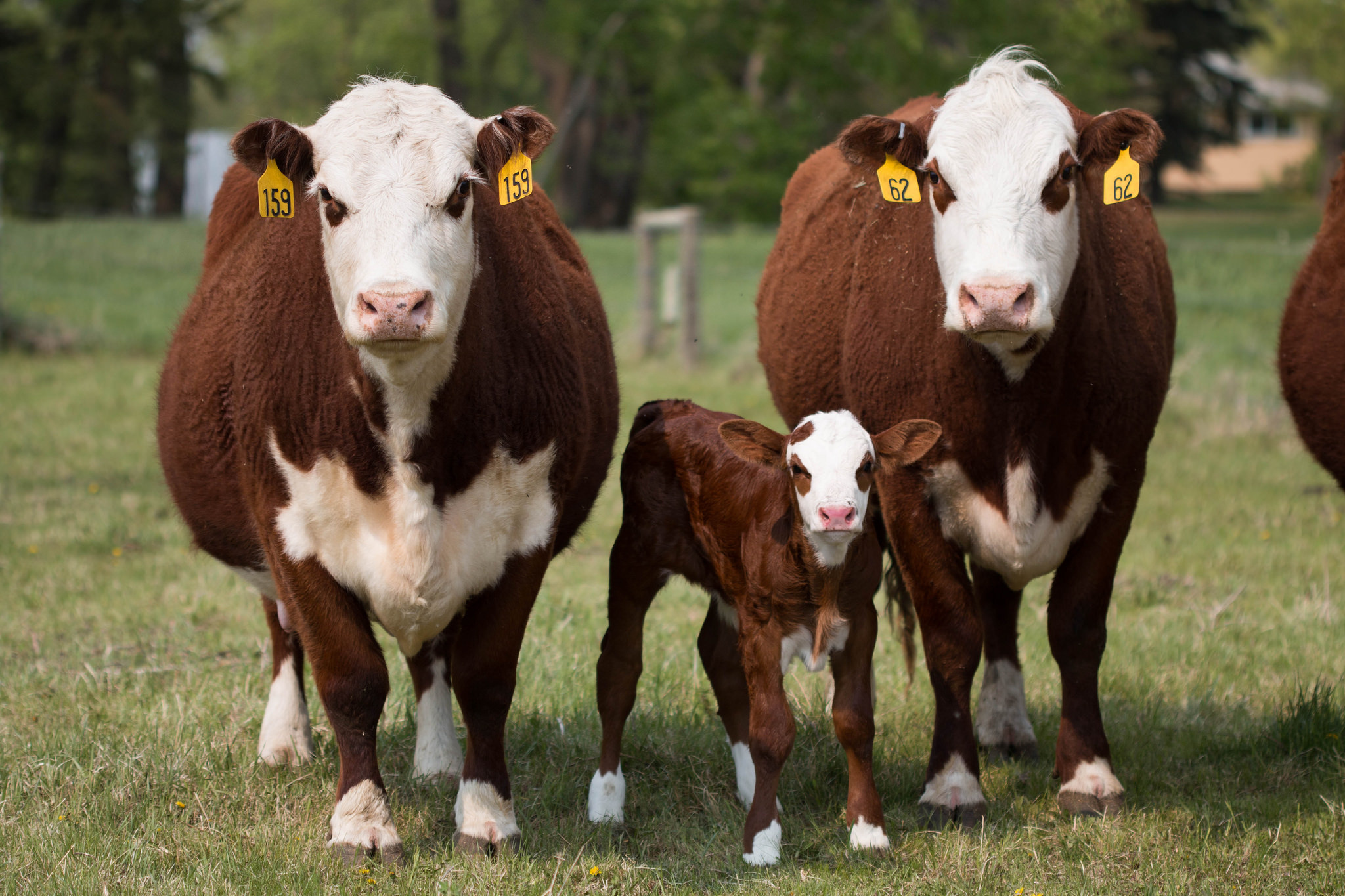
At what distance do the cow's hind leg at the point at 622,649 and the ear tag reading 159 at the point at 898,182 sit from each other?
1.42m

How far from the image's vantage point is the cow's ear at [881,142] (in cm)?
446

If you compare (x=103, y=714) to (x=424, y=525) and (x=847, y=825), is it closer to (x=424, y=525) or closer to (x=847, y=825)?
(x=424, y=525)

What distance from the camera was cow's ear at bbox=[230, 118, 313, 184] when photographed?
12.4ft

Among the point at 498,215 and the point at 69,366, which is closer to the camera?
the point at 498,215

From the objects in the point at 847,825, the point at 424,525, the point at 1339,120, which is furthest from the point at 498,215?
the point at 1339,120

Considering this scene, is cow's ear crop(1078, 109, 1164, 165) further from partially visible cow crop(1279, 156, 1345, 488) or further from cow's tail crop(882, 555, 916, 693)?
cow's tail crop(882, 555, 916, 693)

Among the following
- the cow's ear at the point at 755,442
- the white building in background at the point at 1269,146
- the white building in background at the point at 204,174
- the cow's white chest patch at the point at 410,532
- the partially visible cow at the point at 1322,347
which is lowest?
the cow's white chest patch at the point at 410,532

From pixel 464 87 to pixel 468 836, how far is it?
38051mm

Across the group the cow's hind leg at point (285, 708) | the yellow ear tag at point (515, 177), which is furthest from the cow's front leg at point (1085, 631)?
the cow's hind leg at point (285, 708)

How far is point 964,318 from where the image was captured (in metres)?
3.89

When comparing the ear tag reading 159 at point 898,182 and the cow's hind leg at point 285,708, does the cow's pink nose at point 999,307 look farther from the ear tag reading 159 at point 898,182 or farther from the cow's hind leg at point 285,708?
the cow's hind leg at point 285,708

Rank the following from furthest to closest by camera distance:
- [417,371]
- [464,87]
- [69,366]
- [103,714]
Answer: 1. [464,87]
2. [69,366]
3. [103,714]
4. [417,371]


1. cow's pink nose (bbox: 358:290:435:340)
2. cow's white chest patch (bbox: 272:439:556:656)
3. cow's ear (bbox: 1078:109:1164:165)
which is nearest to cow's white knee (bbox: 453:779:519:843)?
cow's white chest patch (bbox: 272:439:556:656)

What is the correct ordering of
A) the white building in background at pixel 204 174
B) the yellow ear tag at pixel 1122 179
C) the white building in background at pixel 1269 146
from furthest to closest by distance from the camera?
Result: 1. the white building in background at pixel 1269 146
2. the white building in background at pixel 204 174
3. the yellow ear tag at pixel 1122 179
